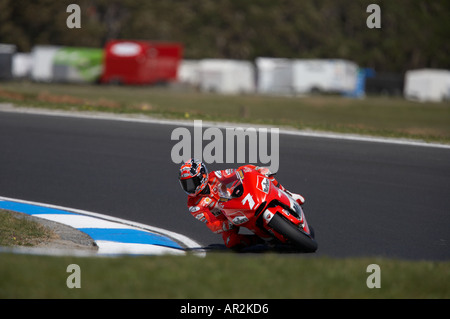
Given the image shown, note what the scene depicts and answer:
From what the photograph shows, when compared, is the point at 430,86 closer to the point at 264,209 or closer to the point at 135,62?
the point at 135,62

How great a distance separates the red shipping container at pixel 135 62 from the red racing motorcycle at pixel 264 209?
41954mm

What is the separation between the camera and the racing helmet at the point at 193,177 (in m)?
6.59

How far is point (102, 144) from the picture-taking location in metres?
10.8

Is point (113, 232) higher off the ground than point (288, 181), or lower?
lower

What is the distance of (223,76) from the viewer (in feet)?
171

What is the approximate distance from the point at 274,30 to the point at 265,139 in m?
62.9

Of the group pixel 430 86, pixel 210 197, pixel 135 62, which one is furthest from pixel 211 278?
pixel 430 86

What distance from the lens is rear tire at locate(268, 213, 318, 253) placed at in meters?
6.61

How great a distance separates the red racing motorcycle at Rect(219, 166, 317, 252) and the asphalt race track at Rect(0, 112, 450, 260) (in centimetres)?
70

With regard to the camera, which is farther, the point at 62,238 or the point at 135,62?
the point at 135,62

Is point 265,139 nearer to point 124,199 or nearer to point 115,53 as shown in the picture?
point 124,199

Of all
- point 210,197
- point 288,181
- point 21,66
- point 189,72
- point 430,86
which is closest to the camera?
point 210,197

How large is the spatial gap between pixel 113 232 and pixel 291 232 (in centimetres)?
242
